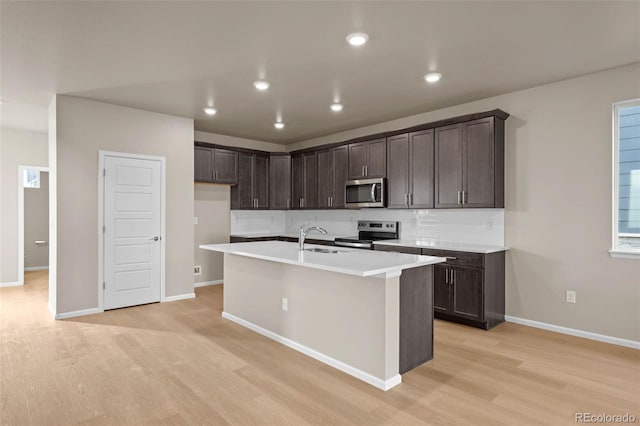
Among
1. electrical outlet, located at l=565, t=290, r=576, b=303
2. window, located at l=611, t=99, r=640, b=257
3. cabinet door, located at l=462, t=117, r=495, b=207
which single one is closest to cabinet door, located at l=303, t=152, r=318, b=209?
cabinet door, located at l=462, t=117, r=495, b=207

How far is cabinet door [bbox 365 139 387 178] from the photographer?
5.26 m

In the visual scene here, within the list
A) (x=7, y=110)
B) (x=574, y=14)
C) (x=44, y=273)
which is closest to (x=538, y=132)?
(x=574, y=14)

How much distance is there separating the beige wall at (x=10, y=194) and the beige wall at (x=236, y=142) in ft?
10.3

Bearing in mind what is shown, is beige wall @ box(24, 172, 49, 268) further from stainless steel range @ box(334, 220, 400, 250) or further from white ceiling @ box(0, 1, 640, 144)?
stainless steel range @ box(334, 220, 400, 250)

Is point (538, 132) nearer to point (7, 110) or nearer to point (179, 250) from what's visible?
point (179, 250)

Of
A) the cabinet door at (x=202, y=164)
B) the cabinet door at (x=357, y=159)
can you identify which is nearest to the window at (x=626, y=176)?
the cabinet door at (x=357, y=159)

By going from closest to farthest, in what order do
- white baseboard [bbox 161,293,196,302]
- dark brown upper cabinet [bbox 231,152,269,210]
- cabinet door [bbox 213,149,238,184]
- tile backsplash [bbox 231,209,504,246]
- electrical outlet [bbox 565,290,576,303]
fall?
electrical outlet [bbox 565,290,576,303] < tile backsplash [bbox 231,209,504,246] < white baseboard [bbox 161,293,196,302] < cabinet door [bbox 213,149,238,184] < dark brown upper cabinet [bbox 231,152,269,210]

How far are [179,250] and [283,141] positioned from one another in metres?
3.07

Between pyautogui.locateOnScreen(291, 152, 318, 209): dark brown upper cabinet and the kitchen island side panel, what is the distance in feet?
8.48

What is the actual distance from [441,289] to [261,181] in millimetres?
3855

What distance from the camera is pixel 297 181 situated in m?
6.74

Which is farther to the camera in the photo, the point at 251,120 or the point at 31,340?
the point at 251,120

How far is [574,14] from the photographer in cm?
256

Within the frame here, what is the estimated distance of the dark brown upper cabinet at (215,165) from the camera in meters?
5.93
